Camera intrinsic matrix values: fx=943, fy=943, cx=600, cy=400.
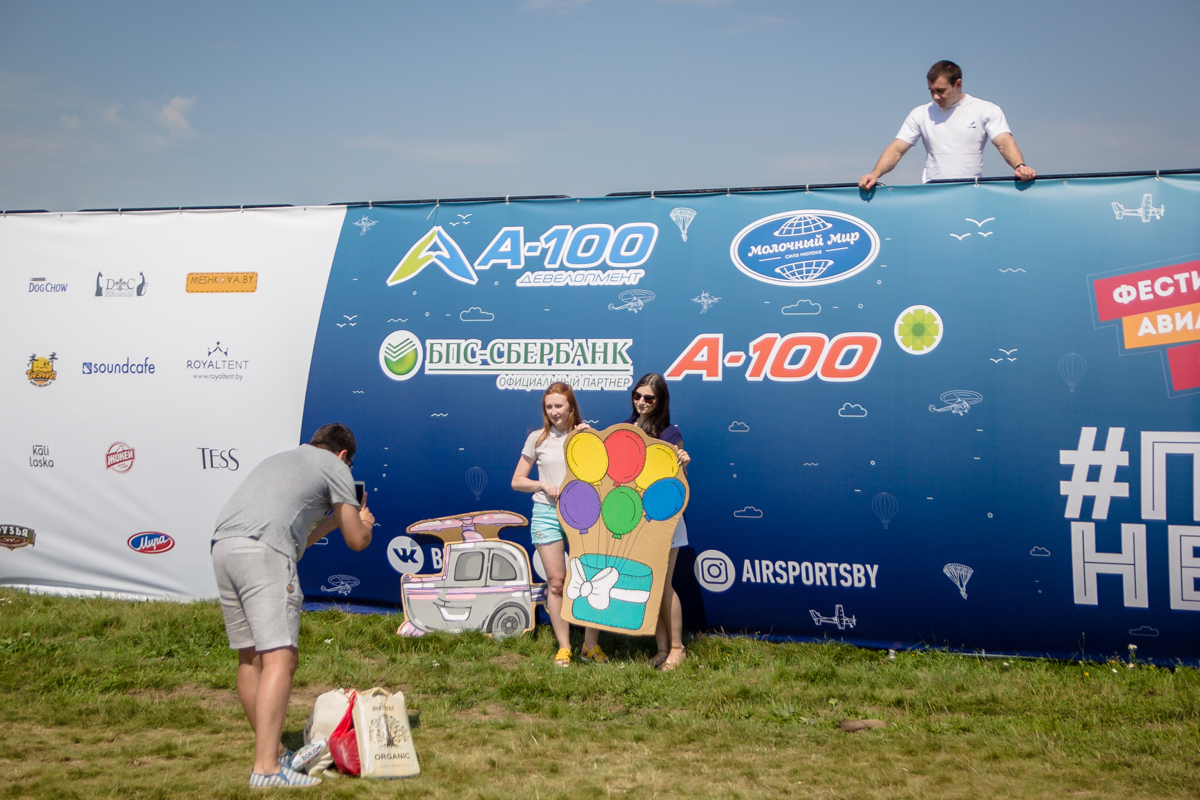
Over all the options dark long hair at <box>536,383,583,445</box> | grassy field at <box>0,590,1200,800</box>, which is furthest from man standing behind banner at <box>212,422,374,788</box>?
dark long hair at <box>536,383,583,445</box>

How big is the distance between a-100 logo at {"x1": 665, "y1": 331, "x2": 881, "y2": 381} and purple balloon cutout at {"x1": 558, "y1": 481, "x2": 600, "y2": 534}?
90 cm

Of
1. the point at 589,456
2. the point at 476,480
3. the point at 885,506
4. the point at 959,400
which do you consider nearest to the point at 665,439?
the point at 589,456

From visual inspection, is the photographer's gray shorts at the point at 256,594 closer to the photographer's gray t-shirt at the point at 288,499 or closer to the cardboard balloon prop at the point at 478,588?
the photographer's gray t-shirt at the point at 288,499

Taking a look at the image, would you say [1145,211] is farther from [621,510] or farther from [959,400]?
[621,510]

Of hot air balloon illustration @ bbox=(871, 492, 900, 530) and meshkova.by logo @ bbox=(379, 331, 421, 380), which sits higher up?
meshkova.by logo @ bbox=(379, 331, 421, 380)

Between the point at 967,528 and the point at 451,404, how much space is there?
10.4 feet

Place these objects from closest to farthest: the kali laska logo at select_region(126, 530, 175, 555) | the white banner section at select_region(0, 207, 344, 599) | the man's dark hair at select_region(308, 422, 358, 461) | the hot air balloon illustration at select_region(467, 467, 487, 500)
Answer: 1. the man's dark hair at select_region(308, 422, 358, 461)
2. the hot air balloon illustration at select_region(467, 467, 487, 500)
3. the white banner section at select_region(0, 207, 344, 599)
4. the kali laska logo at select_region(126, 530, 175, 555)

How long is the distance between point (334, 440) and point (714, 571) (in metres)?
2.54

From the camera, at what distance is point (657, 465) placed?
5148 millimetres

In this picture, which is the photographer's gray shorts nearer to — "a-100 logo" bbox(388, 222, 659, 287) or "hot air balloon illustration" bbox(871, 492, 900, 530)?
"a-100 logo" bbox(388, 222, 659, 287)

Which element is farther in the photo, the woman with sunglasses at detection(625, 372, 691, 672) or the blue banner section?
the woman with sunglasses at detection(625, 372, 691, 672)

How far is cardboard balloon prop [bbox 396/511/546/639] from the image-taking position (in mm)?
5801

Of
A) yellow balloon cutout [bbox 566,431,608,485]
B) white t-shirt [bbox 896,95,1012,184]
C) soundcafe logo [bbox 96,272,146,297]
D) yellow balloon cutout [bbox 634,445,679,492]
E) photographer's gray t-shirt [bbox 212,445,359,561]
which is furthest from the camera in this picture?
soundcafe logo [bbox 96,272,146,297]

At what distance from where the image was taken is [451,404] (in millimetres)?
6062
